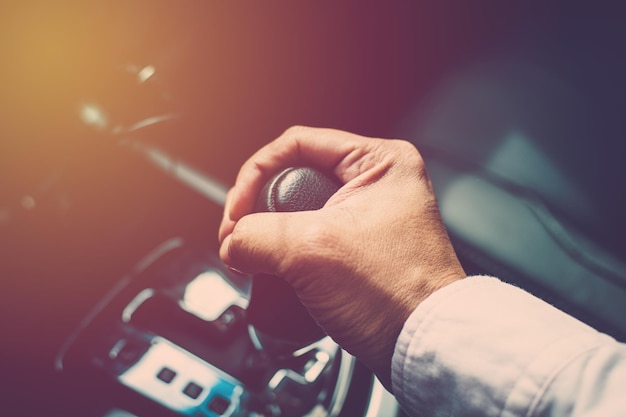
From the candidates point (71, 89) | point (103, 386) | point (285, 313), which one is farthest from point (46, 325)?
point (285, 313)

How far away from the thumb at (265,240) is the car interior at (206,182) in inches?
5.5

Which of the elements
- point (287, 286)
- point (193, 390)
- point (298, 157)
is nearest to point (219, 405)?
point (193, 390)

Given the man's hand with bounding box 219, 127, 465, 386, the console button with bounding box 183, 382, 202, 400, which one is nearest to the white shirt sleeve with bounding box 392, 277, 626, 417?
the man's hand with bounding box 219, 127, 465, 386

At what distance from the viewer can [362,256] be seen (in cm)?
49

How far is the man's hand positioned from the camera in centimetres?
49

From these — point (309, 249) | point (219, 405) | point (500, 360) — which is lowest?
point (219, 405)

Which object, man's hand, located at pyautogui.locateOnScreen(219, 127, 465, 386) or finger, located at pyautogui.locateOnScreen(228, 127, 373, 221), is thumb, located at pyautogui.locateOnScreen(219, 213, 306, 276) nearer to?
man's hand, located at pyautogui.locateOnScreen(219, 127, 465, 386)

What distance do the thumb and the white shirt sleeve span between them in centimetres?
15

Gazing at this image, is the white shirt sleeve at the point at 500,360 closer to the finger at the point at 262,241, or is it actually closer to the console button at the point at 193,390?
the finger at the point at 262,241

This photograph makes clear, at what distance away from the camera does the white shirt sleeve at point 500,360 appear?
0.41 meters

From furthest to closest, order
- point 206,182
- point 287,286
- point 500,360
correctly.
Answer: point 206,182 < point 287,286 < point 500,360

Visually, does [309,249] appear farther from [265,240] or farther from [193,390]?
[193,390]

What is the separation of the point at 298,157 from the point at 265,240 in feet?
0.59

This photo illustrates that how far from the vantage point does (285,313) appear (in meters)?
0.56
